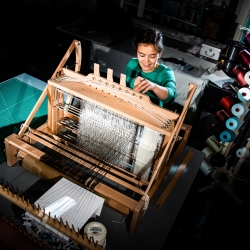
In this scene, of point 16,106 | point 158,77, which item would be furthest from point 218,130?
point 16,106

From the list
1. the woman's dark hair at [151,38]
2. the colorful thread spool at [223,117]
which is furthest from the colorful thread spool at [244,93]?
the woman's dark hair at [151,38]

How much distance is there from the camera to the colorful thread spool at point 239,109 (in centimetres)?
296

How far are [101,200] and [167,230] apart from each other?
53 cm

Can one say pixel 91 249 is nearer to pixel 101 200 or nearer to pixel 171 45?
Result: pixel 101 200

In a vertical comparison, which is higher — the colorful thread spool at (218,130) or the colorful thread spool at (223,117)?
the colorful thread spool at (223,117)

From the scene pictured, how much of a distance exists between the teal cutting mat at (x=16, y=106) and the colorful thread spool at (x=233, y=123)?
6.61 feet

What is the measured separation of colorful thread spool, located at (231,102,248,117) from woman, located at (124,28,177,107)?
113cm

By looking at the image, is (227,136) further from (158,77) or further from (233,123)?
(158,77)

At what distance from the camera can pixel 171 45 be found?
15.8 ft

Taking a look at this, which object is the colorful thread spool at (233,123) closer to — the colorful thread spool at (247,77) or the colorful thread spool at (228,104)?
the colorful thread spool at (228,104)

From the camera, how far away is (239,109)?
9.81 feet

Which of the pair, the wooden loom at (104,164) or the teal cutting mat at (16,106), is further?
the teal cutting mat at (16,106)

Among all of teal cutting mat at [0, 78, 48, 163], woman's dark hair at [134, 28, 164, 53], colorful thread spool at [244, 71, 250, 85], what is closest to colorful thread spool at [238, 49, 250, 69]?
colorful thread spool at [244, 71, 250, 85]

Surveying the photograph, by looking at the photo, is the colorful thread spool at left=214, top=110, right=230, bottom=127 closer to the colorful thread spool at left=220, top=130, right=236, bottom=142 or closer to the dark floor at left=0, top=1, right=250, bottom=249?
the colorful thread spool at left=220, top=130, right=236, bottom=142
